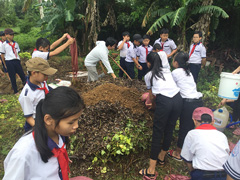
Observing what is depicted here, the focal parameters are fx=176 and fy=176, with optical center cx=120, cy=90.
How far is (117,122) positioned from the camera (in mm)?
3193

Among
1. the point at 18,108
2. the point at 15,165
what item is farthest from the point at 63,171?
the point at 18,108

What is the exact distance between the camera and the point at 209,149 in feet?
6.70

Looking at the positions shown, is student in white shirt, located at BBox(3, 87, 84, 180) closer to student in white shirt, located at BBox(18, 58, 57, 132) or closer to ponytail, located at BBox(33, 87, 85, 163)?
ponytail, located at BBox(33, 87, 85, 163)

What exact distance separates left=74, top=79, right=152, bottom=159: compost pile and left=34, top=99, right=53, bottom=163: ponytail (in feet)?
5.78

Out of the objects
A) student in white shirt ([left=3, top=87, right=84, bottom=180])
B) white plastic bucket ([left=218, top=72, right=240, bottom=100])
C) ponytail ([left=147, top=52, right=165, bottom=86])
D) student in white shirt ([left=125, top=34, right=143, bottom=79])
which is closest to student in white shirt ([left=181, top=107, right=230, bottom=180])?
ponytail ([left=147, top=52, right=165, bottom=86])

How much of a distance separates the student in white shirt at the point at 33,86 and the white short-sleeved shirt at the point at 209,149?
201 cm

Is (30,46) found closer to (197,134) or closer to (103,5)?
(103,5)

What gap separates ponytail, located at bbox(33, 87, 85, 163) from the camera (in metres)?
1.17

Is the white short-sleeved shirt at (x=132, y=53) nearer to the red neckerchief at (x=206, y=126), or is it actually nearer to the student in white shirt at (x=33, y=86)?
the student in white shirt at (x=33, y=86)

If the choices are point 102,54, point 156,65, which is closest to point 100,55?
point 102,54

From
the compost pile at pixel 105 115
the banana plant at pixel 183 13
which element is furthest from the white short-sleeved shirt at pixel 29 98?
the banana plant at pixel 183 13

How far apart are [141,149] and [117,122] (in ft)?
2.16

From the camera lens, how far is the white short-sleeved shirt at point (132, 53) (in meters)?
5.97

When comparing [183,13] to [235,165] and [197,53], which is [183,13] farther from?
[235,165]
